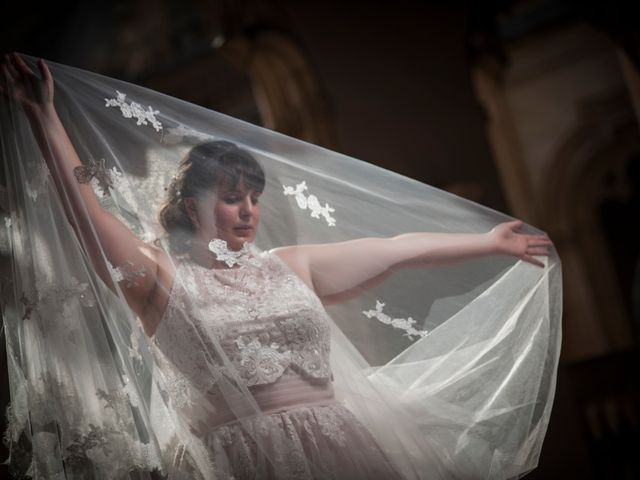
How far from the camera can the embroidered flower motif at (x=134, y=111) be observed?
199 centimetres

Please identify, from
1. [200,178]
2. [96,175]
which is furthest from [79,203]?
[200,178]

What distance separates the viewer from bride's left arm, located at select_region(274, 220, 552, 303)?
205 centimetres

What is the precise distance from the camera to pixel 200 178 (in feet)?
6.43

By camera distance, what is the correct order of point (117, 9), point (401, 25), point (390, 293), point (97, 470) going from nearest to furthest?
point (97, 470) → point (390, 293) → point (401, 25) → point (117, 9)

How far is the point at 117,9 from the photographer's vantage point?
11133 mm

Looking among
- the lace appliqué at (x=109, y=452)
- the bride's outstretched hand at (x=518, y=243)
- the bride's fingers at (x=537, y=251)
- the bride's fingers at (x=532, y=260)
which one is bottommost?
the lace appliqué at (x=109, y=452)

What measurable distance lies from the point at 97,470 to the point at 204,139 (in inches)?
32.1

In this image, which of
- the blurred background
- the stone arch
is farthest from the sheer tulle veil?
the stone arch

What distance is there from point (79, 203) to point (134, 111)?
0.30 m

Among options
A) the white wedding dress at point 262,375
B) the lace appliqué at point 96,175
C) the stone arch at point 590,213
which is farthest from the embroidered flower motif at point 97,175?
the stone arch at point 590,213

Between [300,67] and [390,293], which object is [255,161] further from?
[300,67]

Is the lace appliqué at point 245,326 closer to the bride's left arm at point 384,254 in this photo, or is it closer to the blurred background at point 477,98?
the bride's left arm at point 384,254

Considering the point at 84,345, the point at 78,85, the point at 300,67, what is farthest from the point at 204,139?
the point at 300,67

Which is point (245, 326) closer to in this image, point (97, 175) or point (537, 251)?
point (97, 175)
